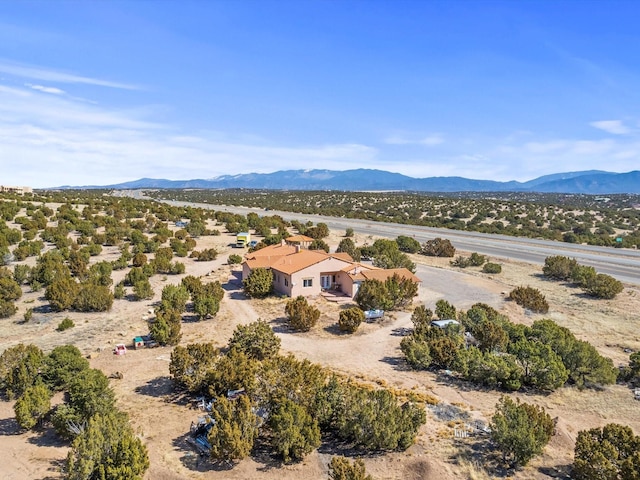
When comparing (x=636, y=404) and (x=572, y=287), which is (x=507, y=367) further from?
(x=572, y=287)

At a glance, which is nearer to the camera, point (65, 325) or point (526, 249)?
point (65, 325)

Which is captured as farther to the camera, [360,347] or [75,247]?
[75,247]

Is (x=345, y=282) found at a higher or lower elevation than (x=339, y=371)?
A: higher

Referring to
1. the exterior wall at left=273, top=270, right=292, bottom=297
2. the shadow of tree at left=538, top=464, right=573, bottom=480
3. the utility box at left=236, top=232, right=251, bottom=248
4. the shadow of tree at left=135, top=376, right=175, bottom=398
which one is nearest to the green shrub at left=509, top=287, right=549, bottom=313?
the exterior wall at left=273, top=270, right=292, bottom=297

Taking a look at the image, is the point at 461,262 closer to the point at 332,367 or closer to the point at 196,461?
the point at 332,367

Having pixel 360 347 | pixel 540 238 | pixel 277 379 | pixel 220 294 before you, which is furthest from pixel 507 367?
pixel 540 238

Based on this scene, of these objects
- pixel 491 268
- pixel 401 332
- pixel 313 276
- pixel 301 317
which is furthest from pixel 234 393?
pixel 491 268
